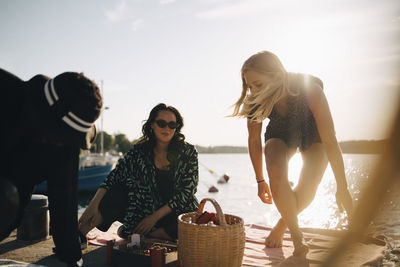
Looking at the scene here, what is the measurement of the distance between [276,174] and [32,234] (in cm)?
268

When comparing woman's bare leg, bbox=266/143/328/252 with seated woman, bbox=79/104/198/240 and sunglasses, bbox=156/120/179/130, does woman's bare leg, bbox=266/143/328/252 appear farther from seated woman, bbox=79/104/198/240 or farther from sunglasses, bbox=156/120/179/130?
sunglasses, bbox=156/120/179/130

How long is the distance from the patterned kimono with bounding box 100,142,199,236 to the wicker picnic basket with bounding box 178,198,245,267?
0.81 m

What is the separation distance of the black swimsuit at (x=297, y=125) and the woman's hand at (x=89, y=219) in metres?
1.95

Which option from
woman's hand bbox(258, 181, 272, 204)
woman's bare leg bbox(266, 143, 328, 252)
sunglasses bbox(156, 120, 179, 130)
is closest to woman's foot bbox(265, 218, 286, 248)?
woman's hand bbox(258, 181, 272, 204)

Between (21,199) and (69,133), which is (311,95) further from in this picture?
(21,199)

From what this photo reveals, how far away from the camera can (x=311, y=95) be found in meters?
3.11

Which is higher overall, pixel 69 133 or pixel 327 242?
pixel 69 133

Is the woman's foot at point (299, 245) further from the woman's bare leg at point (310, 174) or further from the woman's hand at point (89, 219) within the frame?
the woman's hand at point (89, 219)

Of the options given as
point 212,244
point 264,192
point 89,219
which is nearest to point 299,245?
point 264,192

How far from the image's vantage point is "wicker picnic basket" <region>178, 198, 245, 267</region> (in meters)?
2.50

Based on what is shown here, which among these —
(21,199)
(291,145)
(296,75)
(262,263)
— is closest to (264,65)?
(296,75)

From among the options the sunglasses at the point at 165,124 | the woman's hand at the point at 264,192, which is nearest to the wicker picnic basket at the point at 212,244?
the woman's hand at the point at 264,192

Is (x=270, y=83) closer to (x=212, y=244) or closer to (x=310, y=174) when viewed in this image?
(x=310, y=174)

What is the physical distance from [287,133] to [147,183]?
5.18 feet
